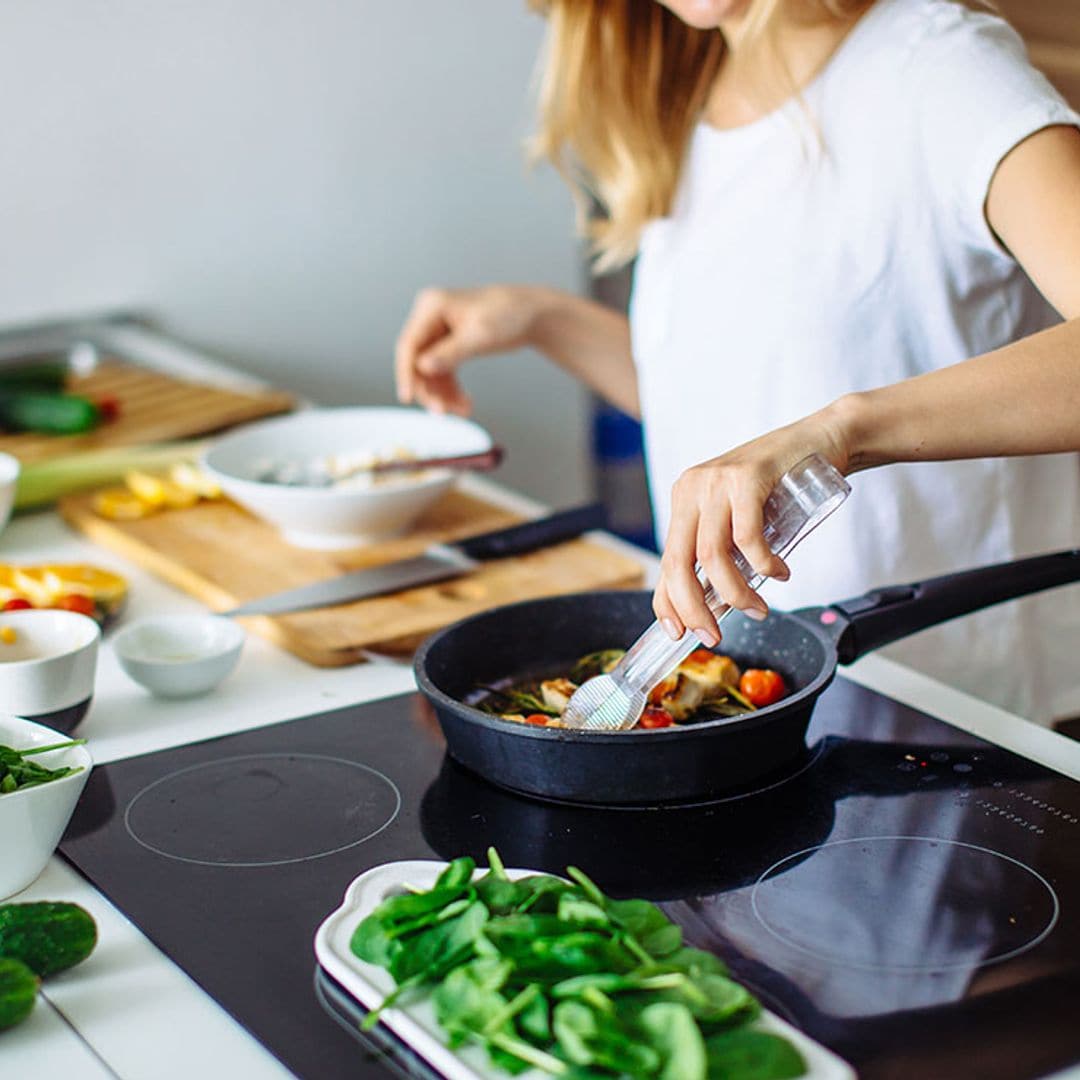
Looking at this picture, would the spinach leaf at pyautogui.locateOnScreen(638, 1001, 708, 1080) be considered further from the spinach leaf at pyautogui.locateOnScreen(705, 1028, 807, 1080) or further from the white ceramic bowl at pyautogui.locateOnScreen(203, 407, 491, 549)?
the white ceramic bowl at pyautogui.locateOnScreen(203, 407, 491, 549)

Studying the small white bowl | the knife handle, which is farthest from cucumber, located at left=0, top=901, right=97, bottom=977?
the knife handle

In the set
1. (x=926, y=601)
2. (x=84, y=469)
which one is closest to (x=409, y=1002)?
(x=926, y=601)

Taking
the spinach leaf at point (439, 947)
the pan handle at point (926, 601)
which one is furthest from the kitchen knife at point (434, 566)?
the spinach leaf at point (439, 947)

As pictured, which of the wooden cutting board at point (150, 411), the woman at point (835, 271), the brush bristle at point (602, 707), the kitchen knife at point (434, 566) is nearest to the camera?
the brush bristle at point (602, 707)

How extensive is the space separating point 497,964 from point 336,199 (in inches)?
80.2

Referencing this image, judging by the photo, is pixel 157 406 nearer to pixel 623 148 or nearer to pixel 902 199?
pixel 623 148

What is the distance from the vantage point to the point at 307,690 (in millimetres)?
1367

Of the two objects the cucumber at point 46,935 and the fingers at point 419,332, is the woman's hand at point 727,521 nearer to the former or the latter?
the cucumber at point 46,935

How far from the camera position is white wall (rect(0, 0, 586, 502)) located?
2.40 meters

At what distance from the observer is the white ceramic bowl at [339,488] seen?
1653 millimetres

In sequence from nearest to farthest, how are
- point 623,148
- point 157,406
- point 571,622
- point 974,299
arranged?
point 571,622 < point 974,299 < point 623,148 < point 157,406

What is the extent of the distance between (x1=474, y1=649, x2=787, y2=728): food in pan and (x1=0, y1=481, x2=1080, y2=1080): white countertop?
0.46ft

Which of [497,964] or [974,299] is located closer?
[497,964]

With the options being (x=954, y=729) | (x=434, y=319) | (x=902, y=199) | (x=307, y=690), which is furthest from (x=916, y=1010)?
(x=434, y=319)
